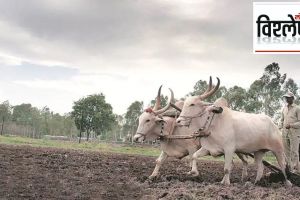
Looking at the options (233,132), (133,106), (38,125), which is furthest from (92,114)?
(233,132)

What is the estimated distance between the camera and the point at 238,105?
49.8 m

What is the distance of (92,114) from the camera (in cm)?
6375

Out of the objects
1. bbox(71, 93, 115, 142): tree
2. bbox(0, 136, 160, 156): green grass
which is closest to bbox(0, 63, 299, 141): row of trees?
bbox(71, 93, 115, 142): tree

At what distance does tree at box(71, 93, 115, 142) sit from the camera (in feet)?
207

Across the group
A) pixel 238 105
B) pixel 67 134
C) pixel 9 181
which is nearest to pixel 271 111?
pixel 238 105

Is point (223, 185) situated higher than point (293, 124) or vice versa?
point (293, 124)

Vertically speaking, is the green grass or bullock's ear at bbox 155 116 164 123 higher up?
bullock's ear at bbox 155 116 164 123

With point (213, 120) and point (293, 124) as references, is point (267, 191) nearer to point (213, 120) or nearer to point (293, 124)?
point (213, 120)

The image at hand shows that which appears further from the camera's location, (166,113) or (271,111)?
(271,111)

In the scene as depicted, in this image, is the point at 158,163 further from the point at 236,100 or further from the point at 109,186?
the point at 236,100

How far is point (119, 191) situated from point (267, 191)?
9.46 ft

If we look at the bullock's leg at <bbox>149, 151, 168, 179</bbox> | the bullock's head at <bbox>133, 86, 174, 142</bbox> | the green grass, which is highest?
the bullock's head at <bbox>133, 86, 174, 142</bbox>

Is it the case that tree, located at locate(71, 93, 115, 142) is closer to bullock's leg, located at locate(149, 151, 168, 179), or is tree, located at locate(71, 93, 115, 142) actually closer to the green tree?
the green tree

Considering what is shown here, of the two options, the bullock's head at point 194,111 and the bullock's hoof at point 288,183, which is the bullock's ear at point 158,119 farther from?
the bullock's hoof at point 288,183
